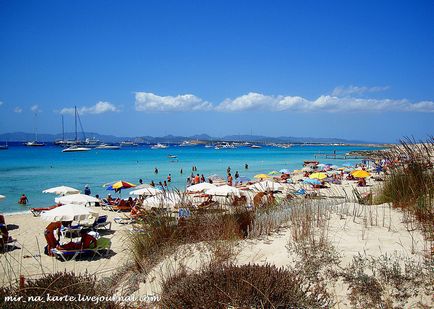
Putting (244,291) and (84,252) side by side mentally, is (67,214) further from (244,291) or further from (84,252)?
(244,291)

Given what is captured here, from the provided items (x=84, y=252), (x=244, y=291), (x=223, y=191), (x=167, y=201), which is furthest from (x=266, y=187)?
(x=84, y=252)

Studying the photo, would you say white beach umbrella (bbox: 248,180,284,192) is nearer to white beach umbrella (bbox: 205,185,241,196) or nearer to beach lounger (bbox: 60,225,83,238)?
white beach umbrella (bbox: 205,185,241,196)

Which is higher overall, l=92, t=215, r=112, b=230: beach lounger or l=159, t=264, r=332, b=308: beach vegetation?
l=159, t=264, r=332, b=308: beach vegetation

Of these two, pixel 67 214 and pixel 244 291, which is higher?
pixel 244 291

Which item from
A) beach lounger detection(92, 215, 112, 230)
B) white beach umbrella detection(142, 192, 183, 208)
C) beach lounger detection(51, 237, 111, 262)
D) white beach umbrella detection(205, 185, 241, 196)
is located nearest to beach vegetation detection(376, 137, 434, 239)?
white beach umbrella detection(142, 192, 183, 208)

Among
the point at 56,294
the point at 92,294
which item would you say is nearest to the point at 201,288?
the point at 92,294

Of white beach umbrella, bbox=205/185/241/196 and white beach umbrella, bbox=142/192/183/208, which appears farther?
white beach umbrella, bbox=205/185/241/196

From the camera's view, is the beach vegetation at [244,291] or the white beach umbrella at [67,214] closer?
the beach vegetation at [244,291]

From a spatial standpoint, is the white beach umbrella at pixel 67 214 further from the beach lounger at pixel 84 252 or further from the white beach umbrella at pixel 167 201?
the white beach umbrella at pixel 167 201

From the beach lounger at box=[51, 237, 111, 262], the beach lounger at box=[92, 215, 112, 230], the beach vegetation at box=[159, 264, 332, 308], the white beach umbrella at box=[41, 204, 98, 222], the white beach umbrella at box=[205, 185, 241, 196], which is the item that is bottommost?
the beach lounger at box=[92, 215, 112, 230]

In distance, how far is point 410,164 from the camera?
19.4 feet

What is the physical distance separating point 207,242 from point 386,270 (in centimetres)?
242

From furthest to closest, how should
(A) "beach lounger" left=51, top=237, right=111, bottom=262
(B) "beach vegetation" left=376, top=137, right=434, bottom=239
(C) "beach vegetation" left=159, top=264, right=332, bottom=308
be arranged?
(A) "beach lounger" left=51, top=237, right=111, bottom=262 < (B) "beach vegetation" left=376, top=137, right=434, bottom=239 < (C) "beach vegetation" left=159, top=264, right=332, bottom=308

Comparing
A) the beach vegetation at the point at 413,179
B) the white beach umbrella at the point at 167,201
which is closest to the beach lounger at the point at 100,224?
the white beach umbrella at the point at 167,201
